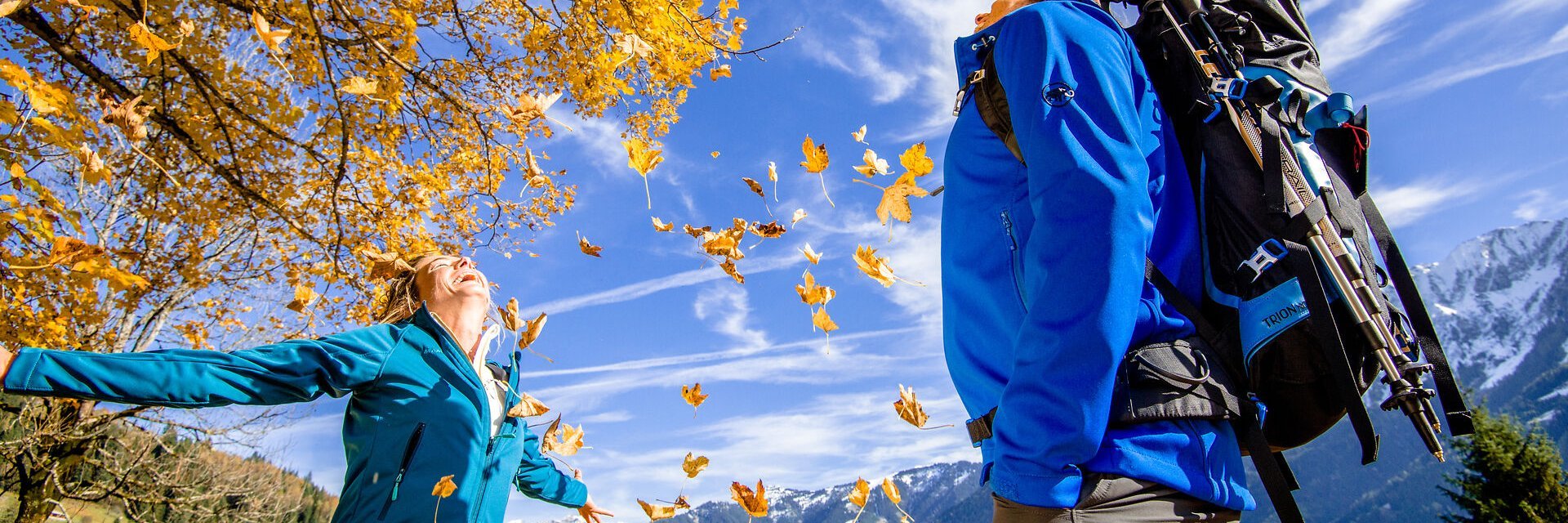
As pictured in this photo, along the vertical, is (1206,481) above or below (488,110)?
below

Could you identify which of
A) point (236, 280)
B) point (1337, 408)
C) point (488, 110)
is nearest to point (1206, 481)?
point (1337, 408)

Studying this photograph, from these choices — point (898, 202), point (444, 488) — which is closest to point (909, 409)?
point (898, 202)

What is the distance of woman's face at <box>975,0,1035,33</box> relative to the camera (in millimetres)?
1707

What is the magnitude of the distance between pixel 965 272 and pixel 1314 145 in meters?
0.74

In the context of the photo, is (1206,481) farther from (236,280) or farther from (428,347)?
(236,280)

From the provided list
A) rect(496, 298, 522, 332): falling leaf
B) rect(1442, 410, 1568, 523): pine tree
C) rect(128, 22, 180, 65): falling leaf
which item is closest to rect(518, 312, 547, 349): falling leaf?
rect(496, 298, 522, 332): falling leaf

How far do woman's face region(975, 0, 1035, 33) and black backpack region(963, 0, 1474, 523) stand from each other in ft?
0.91

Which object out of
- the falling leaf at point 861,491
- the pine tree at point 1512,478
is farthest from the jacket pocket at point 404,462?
the pine tree at point 1512,478

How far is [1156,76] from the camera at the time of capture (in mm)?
1538

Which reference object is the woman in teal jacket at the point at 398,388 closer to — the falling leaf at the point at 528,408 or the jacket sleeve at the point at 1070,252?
the falling leaf at the point at 528,408

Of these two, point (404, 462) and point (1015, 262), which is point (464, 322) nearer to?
point (404, 462)

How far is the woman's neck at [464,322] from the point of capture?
9.72ft

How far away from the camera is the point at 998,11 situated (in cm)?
183

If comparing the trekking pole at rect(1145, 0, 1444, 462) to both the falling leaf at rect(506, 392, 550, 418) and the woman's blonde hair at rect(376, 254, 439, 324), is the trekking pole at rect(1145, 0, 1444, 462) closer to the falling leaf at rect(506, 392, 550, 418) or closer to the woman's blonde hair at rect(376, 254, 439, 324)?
the falling leaf at rect(506, 392, 550, 418)
